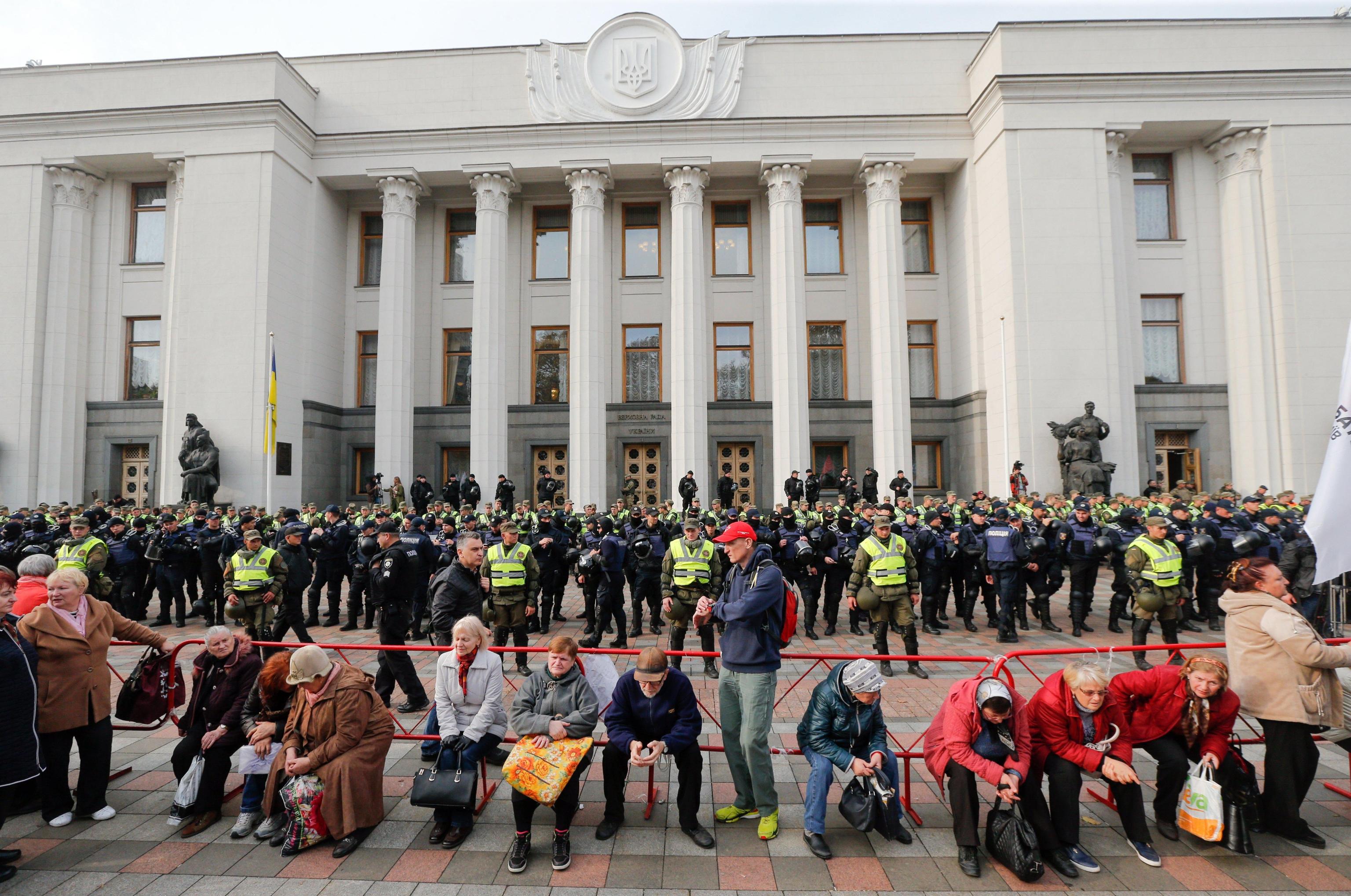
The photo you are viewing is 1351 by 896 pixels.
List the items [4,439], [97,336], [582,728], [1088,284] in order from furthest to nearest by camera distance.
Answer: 1. [97,336]
2. [4,439]
3. [1088,284]
4. [582,728]

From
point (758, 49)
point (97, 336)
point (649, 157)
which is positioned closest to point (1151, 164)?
point (758, 49)

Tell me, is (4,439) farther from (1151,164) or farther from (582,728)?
(1151,164)

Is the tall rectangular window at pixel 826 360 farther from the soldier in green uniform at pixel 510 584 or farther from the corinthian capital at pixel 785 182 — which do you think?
the soldier in green uniform at pixel 510 584

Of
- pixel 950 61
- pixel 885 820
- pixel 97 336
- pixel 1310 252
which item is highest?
pixel 950 61

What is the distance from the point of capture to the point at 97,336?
2434 centimetres

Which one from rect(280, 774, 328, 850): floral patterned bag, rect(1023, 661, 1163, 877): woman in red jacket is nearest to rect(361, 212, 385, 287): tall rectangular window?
rect(280, 774, 328, 850): floral patterned bag

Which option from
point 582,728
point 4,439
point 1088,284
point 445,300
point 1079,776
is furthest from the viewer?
point 445,300

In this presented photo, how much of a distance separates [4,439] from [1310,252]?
1710 inches

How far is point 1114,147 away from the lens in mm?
21812

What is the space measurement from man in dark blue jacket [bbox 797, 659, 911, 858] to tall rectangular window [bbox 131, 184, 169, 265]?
29.7 metres

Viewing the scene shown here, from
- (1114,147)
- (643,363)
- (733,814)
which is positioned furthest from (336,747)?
(1114,147)

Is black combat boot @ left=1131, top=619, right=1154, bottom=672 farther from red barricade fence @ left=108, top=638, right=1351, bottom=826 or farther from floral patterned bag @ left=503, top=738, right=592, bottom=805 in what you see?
floral patterned bag @ left=503, top=738, right=592, bottom=805

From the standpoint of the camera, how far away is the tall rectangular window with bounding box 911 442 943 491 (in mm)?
24781

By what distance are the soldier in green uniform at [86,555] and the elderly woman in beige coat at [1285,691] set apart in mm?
13051
